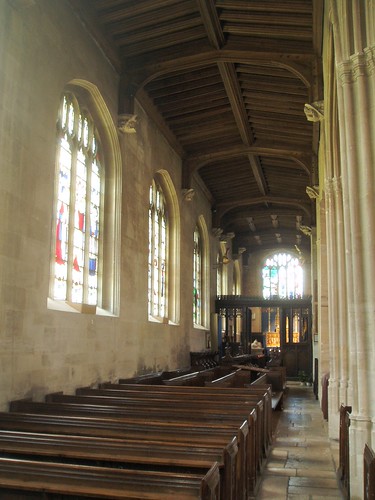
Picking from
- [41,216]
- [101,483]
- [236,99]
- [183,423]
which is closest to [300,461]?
[183,423]

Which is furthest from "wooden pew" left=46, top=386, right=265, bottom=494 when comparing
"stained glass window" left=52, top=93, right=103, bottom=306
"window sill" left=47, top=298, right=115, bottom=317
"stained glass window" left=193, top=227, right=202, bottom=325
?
"stained glass window" left=193, top=227, right=202, bottom=325

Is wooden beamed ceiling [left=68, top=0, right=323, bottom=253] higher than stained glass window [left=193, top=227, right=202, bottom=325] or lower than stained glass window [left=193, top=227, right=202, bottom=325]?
higher

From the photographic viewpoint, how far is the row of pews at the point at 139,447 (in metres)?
3.17

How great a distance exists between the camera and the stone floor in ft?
18.3

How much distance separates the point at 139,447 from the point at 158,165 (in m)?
10.5

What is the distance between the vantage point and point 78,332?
8797 mm

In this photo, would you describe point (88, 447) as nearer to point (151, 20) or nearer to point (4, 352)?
point (4, 352)

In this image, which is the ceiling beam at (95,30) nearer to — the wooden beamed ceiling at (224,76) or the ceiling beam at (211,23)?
the wooden beamed ceiling at (224,76)

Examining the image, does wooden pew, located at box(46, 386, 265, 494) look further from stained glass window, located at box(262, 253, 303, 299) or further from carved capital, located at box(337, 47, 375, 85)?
stained glass window, located at box(262, 253, 303, 299)

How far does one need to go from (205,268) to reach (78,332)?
11.5m

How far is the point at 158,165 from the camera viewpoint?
1390 cm

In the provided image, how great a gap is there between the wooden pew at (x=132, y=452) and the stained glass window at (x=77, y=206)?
442 cm

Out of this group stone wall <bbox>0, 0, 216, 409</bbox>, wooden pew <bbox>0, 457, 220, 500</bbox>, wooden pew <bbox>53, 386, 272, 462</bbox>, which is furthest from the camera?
stone wall <bbox>0, 0, 216, 409</bbox>

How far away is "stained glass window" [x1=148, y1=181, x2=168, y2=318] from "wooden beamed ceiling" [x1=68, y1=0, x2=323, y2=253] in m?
1.74
